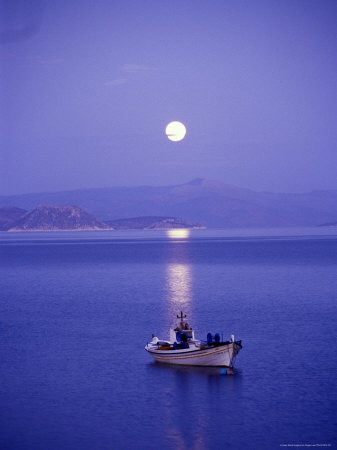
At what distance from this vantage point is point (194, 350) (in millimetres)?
40594

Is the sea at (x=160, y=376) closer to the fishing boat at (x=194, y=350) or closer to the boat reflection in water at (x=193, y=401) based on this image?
the boat reflection in water at (x=193, y=401)

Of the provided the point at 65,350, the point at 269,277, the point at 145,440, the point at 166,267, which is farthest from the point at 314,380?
the point at 166,267

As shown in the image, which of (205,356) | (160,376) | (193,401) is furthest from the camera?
(205,356)

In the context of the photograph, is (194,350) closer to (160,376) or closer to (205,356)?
(205,356)

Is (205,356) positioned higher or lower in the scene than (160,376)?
higher

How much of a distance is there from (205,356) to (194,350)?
2.43 feet

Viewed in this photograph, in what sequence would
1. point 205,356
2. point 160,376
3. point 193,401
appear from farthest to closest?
point 205,356
point 160,376
point 193,401

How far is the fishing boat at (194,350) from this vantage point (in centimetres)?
4016

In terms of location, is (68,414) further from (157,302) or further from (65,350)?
(157,302)

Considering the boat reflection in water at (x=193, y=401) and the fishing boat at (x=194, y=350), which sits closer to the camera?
the boat reflection in water at (x=193, y=401)

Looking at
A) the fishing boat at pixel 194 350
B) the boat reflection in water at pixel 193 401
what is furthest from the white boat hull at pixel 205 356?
the boat reflection in water at pixel 193 401

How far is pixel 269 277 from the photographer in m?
106

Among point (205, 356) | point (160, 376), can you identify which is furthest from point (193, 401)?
point (205, 356)

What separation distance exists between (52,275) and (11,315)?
50832mm
